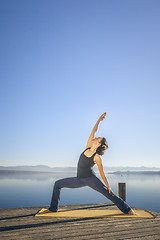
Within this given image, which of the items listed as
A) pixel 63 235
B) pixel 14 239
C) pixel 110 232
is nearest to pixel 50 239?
pixel 63 235

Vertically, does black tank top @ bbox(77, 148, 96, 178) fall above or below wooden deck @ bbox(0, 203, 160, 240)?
above

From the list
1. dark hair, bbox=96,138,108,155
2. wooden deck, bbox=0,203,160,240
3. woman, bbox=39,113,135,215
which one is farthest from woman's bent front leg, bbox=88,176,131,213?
dark hair, bbox=96,138,108,155

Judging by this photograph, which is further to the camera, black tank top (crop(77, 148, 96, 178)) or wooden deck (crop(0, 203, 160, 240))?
black tank top (crop(77, 148, 96, 178))

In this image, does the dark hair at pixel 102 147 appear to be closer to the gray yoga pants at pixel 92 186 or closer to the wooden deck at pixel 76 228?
the gray yoga pants at pixel 92 186

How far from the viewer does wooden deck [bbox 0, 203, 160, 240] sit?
148 inches

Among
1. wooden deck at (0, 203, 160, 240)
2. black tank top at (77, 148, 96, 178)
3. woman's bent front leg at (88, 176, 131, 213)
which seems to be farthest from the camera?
black tank top at (77, 148, 96, 178)

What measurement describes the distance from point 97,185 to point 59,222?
131 centimetres

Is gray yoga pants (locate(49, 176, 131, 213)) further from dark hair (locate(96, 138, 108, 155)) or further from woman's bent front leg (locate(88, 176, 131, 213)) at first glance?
dark hair (locate(96, 138, 108, 155))

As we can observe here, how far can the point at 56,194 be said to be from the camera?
222 inches

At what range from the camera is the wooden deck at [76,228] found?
12.3ft

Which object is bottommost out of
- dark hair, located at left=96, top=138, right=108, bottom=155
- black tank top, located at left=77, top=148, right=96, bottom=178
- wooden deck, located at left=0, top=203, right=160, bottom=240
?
wooden deck, located at left=0, top=203, right=160, bottom=240

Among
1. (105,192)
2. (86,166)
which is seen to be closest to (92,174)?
(86,166)

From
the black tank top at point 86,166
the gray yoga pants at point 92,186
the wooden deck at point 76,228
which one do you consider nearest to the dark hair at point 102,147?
the black tank top at point 86,166

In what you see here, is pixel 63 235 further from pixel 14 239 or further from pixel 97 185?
pixel 97 185
